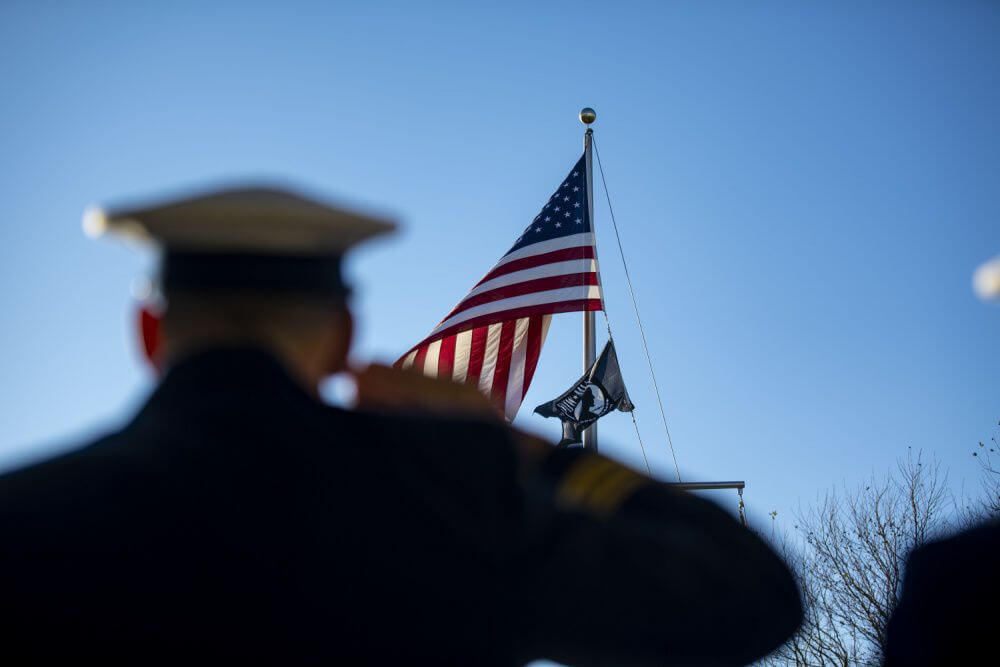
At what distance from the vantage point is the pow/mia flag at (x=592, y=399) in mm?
11852

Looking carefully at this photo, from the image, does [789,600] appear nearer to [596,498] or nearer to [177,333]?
[596,498]

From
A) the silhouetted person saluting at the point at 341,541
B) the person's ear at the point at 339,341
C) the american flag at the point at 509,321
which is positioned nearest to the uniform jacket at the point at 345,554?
the silhouetted person saluting at the point at 341,541

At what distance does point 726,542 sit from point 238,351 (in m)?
0.76

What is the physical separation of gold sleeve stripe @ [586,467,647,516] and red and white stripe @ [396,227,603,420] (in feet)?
29.6

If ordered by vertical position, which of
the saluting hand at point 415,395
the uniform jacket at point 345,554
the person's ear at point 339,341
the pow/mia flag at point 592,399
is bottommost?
the pow/mia flag at point 592,399

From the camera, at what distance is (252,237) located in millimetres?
1791

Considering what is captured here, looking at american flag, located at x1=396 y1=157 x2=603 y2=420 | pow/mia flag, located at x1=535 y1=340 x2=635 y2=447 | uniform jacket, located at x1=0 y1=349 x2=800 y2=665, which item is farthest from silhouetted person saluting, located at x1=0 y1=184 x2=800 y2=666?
pow/mia flag, located at x1=535 y1=340 x2=635 y2=447

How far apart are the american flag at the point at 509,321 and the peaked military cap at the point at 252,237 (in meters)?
8.70

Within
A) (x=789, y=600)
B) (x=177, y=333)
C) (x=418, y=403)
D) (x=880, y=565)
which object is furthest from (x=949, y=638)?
(x=880, y=565)

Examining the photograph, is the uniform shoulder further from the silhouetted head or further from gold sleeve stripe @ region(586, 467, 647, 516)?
gold sleeve stripe @ region(586, 467, 647, 516)

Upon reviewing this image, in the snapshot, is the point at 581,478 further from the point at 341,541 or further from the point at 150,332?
the point at 150,332

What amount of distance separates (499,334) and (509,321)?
6.3 inches

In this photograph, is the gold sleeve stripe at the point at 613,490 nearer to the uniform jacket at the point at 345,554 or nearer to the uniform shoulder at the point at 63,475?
the uniform jacket at the point at 345,554

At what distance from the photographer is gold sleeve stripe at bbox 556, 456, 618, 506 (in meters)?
1.64
